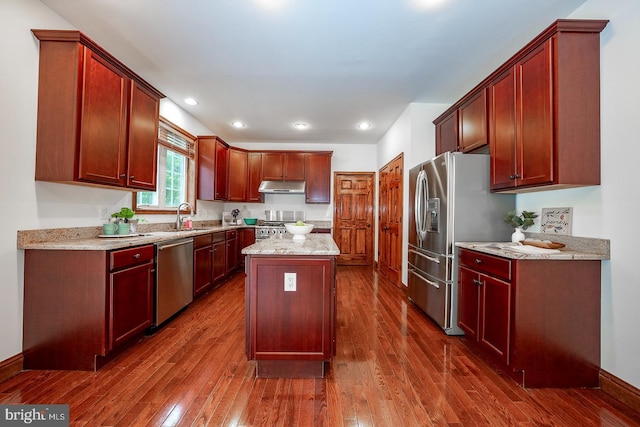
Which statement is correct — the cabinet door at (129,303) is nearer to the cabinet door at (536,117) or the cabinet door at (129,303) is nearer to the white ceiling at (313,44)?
the white ceiling at (313,44)

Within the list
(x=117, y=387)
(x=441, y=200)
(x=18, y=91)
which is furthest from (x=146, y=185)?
(x=441, y=200)

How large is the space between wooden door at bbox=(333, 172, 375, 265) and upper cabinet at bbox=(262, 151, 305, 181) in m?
0.88

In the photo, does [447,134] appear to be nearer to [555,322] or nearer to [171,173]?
[555,322]

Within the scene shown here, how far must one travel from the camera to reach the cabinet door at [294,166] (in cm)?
579

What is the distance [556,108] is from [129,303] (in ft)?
11.5

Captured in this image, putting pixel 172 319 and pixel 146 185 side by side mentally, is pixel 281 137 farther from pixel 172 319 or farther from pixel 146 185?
pixel 172 319

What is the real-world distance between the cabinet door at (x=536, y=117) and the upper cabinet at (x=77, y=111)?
10.8 feet

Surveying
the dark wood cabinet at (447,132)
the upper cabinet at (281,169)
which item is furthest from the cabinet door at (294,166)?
the dark wood cabinet at (447,132)

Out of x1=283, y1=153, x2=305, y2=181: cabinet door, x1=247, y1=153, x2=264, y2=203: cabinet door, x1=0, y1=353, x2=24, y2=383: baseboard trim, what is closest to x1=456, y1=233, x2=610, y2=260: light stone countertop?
x1=0, y1=353, x2=24, y2=383: baseboard trim

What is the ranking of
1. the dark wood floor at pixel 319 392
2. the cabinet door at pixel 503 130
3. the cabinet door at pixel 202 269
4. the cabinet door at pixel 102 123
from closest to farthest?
the dark wood floor at pixel 319 392 → the cabinet door at pixel 102 123 → the cabinet door at pixel 503 130 → the cabinet door at pixel 202 269

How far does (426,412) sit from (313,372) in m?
0.76

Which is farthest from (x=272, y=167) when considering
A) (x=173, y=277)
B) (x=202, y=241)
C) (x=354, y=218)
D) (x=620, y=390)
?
(x=620, y=390)

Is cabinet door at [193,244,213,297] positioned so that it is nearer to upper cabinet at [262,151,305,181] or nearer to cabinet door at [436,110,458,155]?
upper cabinet at [262,151,305,181]

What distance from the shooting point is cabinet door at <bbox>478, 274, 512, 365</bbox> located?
1979 millimetres
